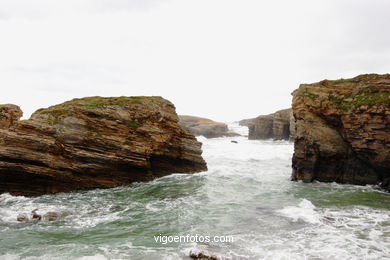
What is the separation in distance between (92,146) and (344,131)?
1728cm

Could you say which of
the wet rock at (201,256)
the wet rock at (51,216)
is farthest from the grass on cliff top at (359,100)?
the wet rock at (51,216)

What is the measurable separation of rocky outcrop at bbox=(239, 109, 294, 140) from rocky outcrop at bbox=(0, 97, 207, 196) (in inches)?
1518

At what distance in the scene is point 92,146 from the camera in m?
19.3

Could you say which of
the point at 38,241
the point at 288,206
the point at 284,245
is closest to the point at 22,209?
the point at 38,241

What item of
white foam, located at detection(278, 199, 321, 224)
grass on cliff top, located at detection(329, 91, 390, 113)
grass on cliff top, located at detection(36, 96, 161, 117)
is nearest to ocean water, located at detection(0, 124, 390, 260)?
white foam, located at detection(278, 199, 321, 224)

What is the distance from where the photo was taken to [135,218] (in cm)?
1360

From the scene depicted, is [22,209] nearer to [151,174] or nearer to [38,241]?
[38,241]

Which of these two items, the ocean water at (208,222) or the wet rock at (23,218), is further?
the wet rock at (23,218)

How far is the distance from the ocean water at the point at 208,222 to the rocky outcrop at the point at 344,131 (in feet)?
4.31

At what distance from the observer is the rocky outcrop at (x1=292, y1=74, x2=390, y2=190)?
18.5 metres

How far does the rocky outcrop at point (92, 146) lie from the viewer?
17406mm

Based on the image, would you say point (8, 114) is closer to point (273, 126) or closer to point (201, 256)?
point (201, 256)

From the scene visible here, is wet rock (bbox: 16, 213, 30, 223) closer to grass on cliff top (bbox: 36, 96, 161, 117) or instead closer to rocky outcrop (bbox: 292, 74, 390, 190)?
grass on cliff top (bbox: 36, 96, 161, 117)

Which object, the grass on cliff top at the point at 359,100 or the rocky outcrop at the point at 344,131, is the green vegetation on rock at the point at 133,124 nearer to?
the rocky outcrop at the point at 344,131
